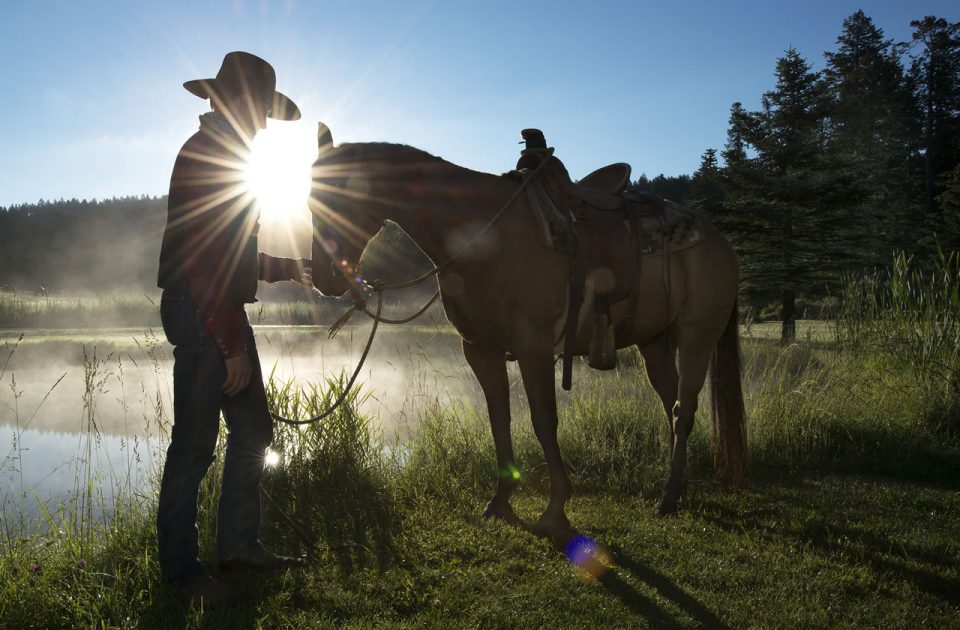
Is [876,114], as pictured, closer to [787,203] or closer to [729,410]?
[787,203]

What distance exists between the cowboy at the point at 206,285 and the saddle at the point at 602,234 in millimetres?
1598

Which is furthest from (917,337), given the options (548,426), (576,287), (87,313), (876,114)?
(876,114)

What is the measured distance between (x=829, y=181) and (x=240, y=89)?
63.4ft

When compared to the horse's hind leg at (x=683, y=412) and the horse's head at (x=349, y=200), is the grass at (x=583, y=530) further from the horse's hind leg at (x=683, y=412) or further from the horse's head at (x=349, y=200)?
the horse's head at (x=349, y=200)

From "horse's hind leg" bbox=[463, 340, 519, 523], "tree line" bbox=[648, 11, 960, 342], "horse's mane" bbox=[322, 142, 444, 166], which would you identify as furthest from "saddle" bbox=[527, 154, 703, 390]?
"tree line" bbox=[648, 11, 960, 342]

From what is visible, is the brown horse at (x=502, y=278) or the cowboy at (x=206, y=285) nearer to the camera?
the cowboy at (x=206, y=285)

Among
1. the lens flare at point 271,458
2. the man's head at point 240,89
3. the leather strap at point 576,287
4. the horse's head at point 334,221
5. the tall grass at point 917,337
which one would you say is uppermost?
the man's head at point 240,89

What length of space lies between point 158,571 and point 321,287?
1.70 metres

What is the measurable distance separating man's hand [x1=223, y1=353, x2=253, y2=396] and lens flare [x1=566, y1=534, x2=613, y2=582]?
1.97m

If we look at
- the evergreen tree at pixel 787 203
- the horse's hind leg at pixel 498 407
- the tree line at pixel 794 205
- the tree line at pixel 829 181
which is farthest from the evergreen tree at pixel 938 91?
the horse's hind leg at pixel 498 407

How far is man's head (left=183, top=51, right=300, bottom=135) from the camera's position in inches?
109

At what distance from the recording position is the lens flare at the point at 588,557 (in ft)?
10.6

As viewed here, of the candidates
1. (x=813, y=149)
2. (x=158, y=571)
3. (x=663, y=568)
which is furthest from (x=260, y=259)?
(x=813, y=149)

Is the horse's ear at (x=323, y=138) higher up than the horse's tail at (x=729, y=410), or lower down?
higher up
